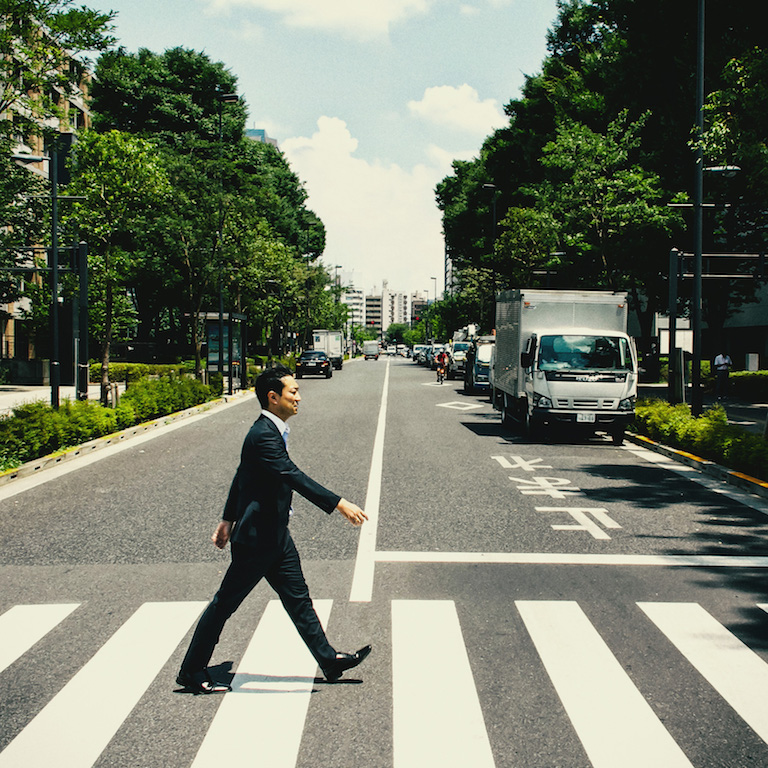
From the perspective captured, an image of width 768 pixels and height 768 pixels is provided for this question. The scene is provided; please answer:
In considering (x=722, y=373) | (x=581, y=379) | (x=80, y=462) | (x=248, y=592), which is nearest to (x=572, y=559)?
(x=248, y=592)

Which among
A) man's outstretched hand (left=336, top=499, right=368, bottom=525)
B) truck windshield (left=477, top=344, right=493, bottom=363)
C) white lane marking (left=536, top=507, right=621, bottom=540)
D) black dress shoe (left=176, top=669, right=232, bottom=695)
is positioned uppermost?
truck windshield (left=477, top=344, right=493, bottom=363)

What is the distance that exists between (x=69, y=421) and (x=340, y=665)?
1198 centimetres

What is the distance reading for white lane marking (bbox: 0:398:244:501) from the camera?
11.7 metres

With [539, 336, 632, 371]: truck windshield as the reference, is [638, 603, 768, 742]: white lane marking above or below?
below

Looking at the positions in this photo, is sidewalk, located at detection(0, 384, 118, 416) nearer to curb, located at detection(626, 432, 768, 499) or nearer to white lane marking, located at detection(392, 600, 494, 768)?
curb, located at detection(626, 432, 768, 499)

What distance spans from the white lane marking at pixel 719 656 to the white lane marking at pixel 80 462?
8266mm

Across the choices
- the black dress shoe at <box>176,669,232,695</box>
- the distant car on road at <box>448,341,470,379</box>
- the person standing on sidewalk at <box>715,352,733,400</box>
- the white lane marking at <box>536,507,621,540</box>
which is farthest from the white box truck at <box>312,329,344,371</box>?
the black dress shoe at <box>176,669,232,695</box>

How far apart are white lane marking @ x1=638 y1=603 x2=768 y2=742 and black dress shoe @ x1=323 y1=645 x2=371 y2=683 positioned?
6.35 feet

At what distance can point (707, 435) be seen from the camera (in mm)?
14000

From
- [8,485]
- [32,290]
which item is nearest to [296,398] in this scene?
[8,485]

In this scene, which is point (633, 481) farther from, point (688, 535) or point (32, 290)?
point (32, 290)

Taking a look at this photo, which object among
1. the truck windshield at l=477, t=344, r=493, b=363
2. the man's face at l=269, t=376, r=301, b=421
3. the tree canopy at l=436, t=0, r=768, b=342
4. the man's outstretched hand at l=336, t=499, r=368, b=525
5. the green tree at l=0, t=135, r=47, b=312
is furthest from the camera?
the truck windshield at l=477, t=344, r=493, b=363

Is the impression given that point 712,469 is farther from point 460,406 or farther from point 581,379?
point 460,406

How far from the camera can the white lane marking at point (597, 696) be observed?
3863mm
